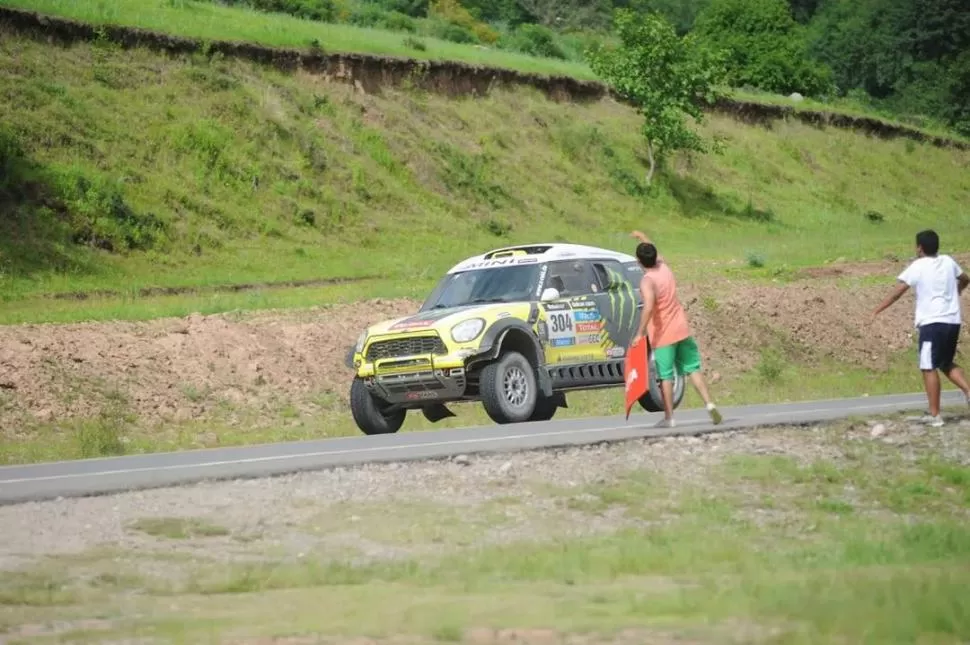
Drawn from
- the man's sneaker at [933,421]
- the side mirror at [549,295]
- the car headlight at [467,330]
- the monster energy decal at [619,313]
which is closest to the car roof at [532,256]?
the monster energy decal at [619,313]

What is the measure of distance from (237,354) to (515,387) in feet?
27.5

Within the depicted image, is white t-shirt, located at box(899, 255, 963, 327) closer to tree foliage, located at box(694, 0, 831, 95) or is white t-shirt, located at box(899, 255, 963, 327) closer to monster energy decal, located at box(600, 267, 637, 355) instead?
monster energy decal, located at box(600, 267, 637, 355)

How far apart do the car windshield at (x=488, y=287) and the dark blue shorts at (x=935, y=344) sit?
16.4 feet

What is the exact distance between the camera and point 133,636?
8656 mm

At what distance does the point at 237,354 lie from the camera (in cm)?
2820

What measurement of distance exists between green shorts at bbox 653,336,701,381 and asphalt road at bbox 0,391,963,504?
1.91 ft

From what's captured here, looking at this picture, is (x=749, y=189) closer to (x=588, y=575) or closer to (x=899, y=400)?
(x=899, y=400)

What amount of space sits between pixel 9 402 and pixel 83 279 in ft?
53.3

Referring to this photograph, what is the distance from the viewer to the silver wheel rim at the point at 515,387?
68.0 feet

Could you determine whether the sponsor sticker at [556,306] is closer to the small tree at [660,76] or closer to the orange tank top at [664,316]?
the orange tank top at [664,316]

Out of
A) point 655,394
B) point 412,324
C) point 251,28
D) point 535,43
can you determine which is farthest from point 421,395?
point 535,43

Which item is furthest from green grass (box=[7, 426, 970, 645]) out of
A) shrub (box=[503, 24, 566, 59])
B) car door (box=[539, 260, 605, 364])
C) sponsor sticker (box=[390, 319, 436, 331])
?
shrub (box=[503, 24, 566, 59])

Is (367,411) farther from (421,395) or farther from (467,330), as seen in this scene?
(467,330)

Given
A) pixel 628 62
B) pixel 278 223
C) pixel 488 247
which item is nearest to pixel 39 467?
pixel 278 223
